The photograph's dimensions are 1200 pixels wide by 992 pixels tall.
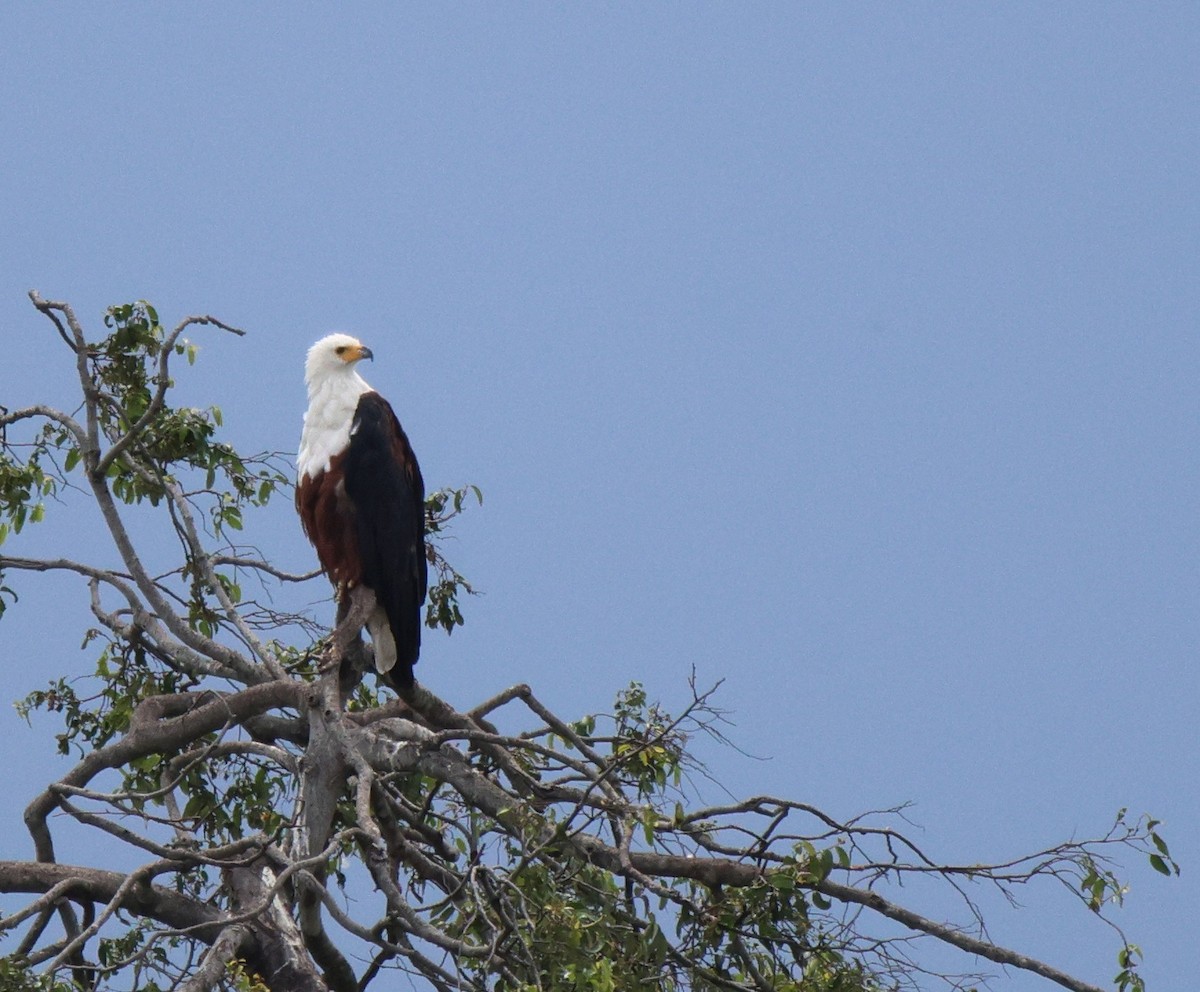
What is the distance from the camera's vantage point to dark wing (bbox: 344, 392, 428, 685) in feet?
18.7

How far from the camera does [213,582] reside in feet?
19.3

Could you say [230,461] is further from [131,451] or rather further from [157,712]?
[157,712]

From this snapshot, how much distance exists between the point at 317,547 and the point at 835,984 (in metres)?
2.50

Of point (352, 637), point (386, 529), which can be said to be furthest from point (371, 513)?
point (352, 637)

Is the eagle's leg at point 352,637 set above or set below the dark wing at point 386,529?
below

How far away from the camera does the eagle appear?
5.69 m

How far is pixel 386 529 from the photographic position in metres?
5.69

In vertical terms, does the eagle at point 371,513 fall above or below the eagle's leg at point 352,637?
above

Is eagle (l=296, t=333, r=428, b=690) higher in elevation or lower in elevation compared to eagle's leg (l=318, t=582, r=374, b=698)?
higher

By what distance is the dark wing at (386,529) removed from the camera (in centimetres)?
569

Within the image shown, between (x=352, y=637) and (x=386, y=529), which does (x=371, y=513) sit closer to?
(x=386, y=529)

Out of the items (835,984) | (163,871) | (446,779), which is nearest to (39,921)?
(163,871)

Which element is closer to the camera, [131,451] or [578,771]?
[578,771]

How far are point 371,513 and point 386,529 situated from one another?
Answer: 76 mm
